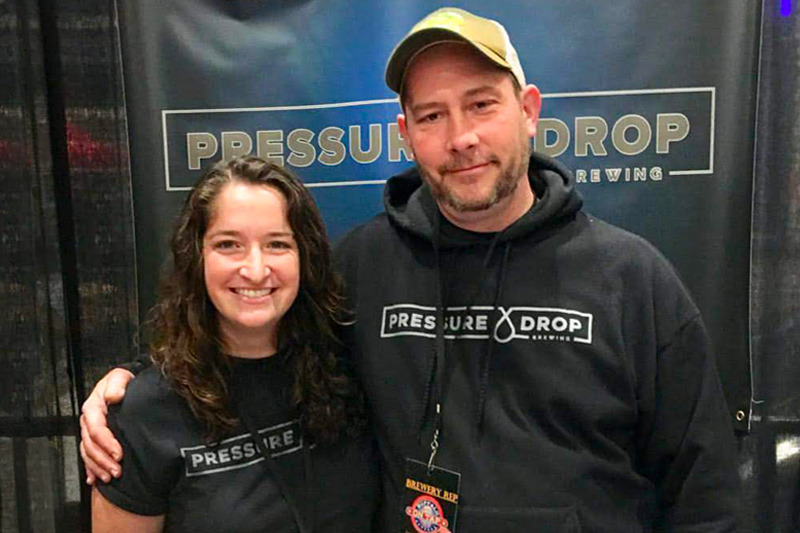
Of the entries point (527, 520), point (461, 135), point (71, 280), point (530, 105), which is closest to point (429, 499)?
point (527, 520)

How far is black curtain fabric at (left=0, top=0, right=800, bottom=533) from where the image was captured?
5.71 feet

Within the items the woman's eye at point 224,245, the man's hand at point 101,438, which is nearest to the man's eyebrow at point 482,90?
the woman's eye at point 224,245

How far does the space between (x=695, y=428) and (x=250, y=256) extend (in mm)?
848

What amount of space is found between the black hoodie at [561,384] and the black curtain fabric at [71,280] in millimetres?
590

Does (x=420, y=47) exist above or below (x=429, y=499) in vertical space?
above

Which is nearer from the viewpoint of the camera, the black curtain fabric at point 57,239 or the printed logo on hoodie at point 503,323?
the printed logo on hoodie at point 503,323

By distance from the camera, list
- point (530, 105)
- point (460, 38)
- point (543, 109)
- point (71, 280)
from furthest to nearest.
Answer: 1. point (71, 280)
2. point (543, 109)
3. point (530, 105)
4. point (460, 38)

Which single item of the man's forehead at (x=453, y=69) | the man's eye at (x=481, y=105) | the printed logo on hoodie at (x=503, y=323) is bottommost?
the printed logo on hoodie at (x=503, y=323)

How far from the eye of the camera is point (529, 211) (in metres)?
1.29

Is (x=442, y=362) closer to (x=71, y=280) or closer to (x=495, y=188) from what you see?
(x=495, y=188)

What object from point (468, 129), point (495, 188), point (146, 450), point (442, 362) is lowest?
point (146, 450)

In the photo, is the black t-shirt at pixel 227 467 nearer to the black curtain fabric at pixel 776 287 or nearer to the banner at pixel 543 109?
the banner at pixel 543 109

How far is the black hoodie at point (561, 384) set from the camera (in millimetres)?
1223

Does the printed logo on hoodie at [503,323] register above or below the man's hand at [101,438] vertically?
above
